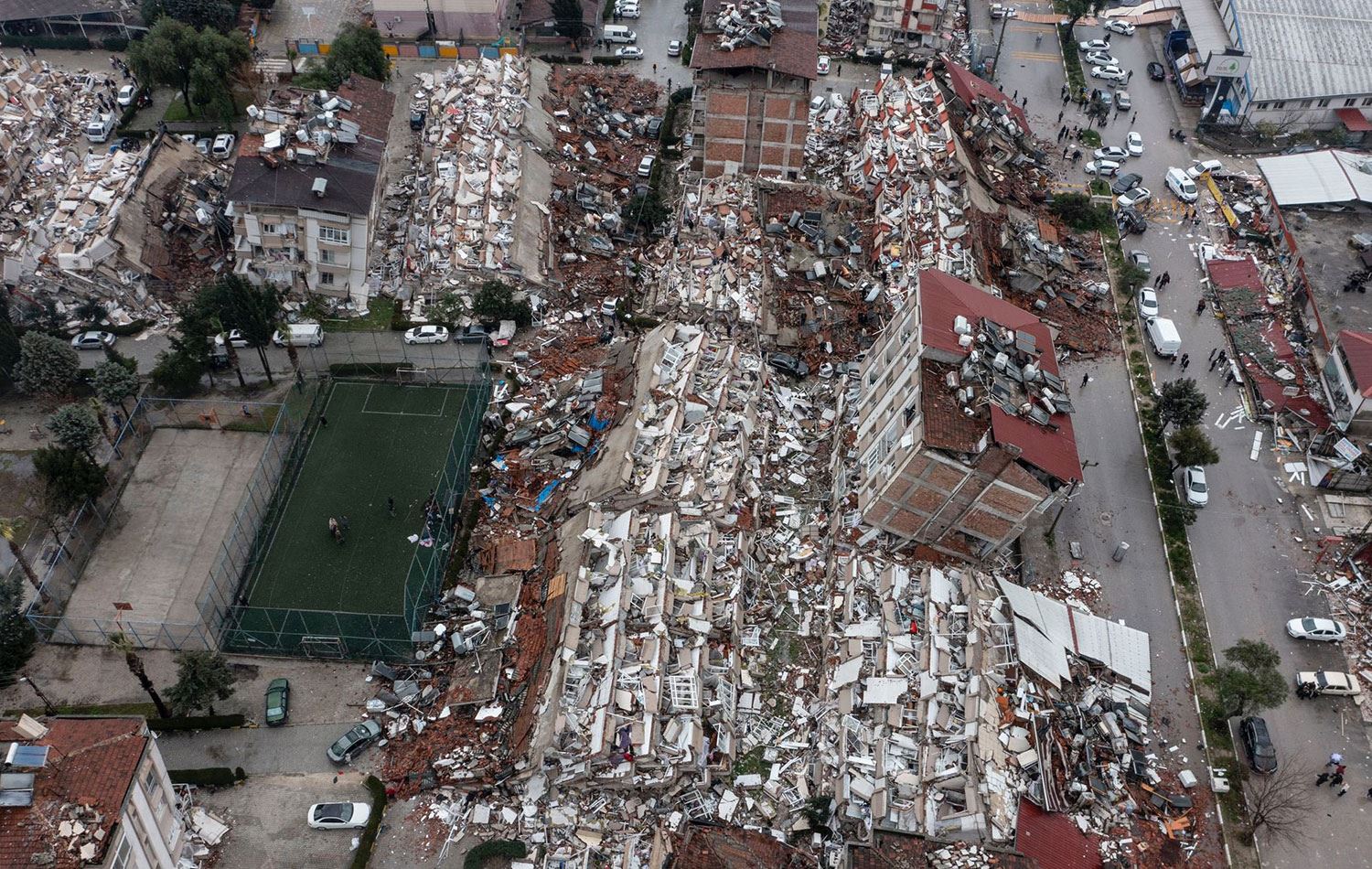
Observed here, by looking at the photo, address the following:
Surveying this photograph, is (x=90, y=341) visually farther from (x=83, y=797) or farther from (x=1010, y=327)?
(x=1010, y=327)

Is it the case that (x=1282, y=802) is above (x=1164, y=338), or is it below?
below

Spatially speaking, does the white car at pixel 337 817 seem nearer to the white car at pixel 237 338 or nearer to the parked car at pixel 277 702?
the parked car at pixel 277 702

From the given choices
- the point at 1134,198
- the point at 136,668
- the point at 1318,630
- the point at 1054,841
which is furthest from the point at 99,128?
the point at 1318,630

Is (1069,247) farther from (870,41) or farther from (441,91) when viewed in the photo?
(441,91)

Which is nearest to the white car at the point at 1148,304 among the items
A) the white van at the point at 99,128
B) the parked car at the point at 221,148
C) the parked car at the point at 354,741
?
the parked car at the point at 354,741

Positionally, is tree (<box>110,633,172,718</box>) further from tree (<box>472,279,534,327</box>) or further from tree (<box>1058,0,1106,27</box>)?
tree (<box>1058,0,1106,27</box>)
